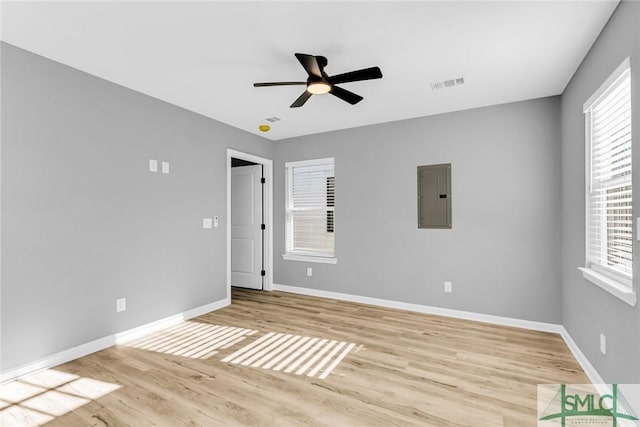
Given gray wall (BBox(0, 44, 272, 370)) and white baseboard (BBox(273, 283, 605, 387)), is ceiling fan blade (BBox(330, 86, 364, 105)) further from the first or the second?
white baseboard (BBox(273, 283, 605, 387))

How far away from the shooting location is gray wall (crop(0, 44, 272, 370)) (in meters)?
2.43

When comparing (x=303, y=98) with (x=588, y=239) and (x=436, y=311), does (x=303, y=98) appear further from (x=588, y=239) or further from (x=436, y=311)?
(x=436, y=311)

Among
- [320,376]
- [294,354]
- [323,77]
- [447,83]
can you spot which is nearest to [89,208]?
[294,354]

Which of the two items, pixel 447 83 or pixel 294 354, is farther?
pixel 447 83

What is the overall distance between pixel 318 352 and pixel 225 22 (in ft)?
9.13

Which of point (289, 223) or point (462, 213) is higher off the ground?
Answer: point (462, 213)

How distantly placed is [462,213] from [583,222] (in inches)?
51.2

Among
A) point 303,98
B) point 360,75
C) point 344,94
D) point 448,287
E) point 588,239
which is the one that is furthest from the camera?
point 448,287

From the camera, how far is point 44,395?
2195 millimetres

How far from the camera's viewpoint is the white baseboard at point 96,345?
242 centimetres

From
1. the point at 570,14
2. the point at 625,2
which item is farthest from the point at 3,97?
the point at 625,2

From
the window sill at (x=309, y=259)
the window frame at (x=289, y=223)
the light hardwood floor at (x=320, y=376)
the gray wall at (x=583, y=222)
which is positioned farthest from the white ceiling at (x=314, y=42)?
the light hardwood floor at (x=320, y=376)

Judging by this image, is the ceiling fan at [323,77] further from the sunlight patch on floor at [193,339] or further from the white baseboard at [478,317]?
the white baseboard at [478,317]

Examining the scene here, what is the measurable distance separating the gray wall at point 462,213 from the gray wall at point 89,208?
205 centimetres
